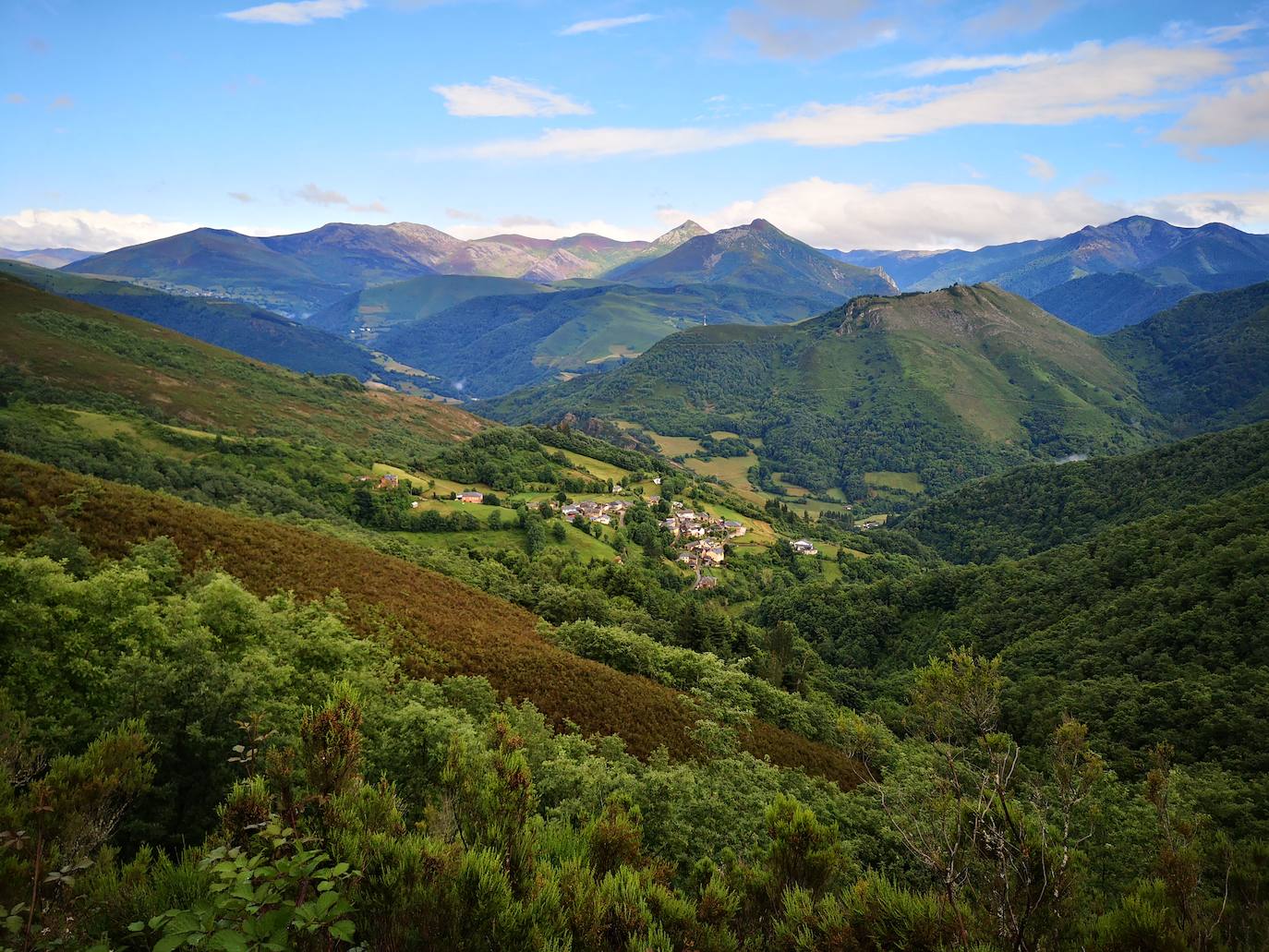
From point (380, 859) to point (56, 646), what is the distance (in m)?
16.8

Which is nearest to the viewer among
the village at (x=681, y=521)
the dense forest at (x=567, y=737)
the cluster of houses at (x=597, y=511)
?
the dense forest at (x=567, y=737)

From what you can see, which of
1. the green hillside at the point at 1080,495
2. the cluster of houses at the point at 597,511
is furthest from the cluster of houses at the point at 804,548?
the green hillside at the point at 1080,495

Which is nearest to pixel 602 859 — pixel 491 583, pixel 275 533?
pixel 275 533

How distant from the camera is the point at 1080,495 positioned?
146250 millimetres

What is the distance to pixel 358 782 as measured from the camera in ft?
26.8

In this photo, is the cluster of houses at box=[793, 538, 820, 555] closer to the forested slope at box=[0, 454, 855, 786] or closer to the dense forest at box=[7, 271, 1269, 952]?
the dense forest at box=[7, 271, 1269, 952]

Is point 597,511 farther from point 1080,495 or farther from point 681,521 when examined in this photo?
point 1080,495

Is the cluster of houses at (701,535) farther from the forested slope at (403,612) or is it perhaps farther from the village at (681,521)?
the forested slope at (403,612)

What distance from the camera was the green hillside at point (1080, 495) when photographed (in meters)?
116

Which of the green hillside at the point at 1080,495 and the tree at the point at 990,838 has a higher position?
the tree at the point at 990,838

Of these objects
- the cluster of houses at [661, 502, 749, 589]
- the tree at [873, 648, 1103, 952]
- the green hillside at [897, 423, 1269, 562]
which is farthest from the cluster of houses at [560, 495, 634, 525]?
the tree at [873, 648, 1103, 952]

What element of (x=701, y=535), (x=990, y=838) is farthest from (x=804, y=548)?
(x=990, y=838)

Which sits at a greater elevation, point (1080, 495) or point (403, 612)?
point (403, 612)

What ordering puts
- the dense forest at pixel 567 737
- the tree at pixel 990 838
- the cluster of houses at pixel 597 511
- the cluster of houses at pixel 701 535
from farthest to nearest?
the cluster of houses at pixel 597 511, the cluster of houses at pixel 701 535, the tree at pixel 990 838, the dense forest at pixel 567 737
